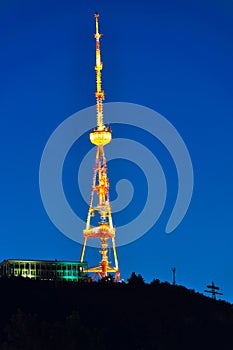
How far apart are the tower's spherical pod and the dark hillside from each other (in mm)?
38758

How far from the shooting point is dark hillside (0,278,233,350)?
9288 cm

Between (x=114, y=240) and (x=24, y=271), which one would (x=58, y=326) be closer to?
(x=24, y=271)

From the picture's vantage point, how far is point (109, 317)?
11206cm

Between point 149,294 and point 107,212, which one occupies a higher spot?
point 107,212

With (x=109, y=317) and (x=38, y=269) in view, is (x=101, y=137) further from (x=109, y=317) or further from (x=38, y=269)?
(x=109, y=317)

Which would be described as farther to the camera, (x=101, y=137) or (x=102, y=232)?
(x=101, y=137)

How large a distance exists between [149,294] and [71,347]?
38543 mm

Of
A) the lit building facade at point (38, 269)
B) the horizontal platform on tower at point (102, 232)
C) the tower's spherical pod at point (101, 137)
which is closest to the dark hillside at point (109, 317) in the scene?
the lit building facade at point (38, 269)

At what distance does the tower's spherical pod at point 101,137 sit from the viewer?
16675 centimetres

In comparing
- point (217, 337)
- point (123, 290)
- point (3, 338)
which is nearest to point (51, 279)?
point (123, 290)

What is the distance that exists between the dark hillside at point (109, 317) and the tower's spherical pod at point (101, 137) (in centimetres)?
3876

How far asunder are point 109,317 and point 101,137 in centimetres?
5975

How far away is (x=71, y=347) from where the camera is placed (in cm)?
9156

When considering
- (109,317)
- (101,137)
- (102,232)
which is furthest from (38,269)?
(109,317)
